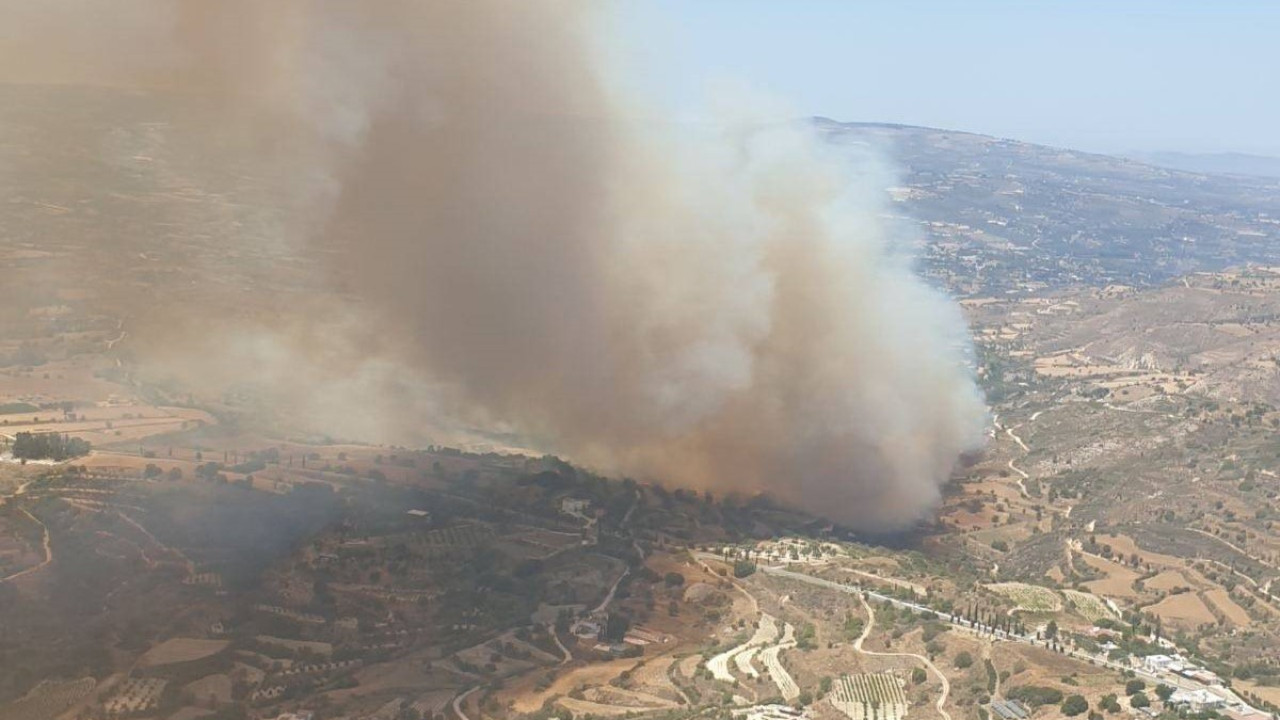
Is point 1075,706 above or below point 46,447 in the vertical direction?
below

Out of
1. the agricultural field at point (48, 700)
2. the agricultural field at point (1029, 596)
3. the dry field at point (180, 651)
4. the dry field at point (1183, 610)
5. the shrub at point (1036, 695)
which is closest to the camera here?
the agricultural field at point (48, 700)

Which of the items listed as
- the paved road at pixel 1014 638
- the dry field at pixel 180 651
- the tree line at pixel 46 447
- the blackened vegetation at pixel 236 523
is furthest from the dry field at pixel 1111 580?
the tree line at pixel 46 447

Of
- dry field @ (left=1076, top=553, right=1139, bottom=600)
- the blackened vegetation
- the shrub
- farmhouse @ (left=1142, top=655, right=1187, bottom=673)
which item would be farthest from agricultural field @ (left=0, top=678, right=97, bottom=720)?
dry field @ (left=1076, top=553, right=1139, bottom=600)

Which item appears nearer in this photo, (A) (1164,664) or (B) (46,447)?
(A) (1164,664)

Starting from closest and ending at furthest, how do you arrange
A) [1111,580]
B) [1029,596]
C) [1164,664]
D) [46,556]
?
[1164,664]
[46,556]
[1029,596]
[1111,580]

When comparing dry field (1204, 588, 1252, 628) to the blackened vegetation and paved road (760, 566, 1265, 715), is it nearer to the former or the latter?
paved road (760, 566, 1265, 715)

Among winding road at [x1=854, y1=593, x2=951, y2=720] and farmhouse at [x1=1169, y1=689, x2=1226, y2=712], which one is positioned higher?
farmhouse at [x1=1169, y1=689, x2=1226, y2=712]

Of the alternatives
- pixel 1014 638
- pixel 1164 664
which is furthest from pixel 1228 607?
pixel 1164 664

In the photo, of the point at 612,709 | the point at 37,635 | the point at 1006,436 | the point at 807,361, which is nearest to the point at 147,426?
the point at 37,635

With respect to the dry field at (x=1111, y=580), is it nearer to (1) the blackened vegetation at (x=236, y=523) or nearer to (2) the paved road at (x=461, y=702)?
(2) the paved road at (x=461, y=702)

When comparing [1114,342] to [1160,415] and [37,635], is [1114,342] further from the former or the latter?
[37,635]

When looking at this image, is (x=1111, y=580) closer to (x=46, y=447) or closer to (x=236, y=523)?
(x=236, y=523)
